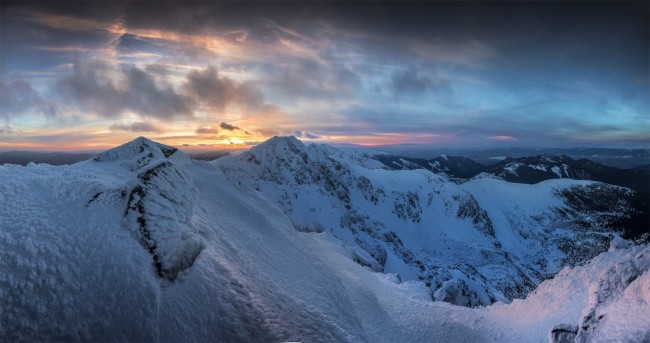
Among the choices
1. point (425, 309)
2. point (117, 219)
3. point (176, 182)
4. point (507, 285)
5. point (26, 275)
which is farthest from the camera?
point (507, 285)

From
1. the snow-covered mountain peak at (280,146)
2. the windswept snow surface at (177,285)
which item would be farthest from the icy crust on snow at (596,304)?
the snow-covered mountain peak at (280,146)

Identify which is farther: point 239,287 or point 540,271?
point 540,271

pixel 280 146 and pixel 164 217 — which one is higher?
pixel 280 146

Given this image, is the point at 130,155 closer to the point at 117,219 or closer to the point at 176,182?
the point at 176,182

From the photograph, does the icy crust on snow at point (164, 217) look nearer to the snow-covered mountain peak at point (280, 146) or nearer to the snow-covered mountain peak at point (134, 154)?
the snow-covered mountain peak at point (134, 154)

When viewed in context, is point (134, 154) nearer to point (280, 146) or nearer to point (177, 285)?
point (177, 285)

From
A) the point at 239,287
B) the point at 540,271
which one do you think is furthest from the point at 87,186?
the point at 540,271

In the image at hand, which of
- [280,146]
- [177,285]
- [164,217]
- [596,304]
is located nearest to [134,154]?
[164,217]

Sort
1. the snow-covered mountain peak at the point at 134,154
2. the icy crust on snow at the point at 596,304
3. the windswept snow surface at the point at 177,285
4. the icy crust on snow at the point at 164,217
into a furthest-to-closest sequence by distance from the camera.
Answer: the snow-covered mountain peak at the point at 134,154 → the icy crust on snow at the point at 164,217 → the icy crust on snow at the point at 596,304 → the windswept snow surface at the point at 177,285
